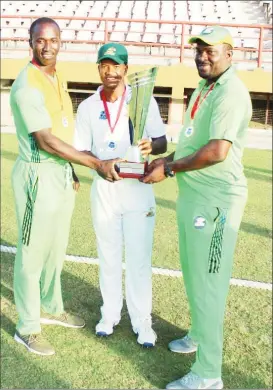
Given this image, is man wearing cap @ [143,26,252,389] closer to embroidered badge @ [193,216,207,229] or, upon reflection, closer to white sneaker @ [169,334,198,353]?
embroidered badge @ [193,216,207,229]

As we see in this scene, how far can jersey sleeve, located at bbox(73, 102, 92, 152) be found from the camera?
330cm

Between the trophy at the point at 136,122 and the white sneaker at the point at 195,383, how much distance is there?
3.82 ft

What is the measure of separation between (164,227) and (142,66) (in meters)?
7.84

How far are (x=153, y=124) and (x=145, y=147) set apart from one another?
8.3 inches

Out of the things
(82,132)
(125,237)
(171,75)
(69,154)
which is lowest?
(125,237)

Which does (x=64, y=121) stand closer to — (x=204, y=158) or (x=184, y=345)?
(x=204, y=158)

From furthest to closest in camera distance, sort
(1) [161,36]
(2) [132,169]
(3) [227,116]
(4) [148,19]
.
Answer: (1) [161,36]
(4) [148,19]
(2) [132,169]
(3) [227,116]

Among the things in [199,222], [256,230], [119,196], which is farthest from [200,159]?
[256,230]

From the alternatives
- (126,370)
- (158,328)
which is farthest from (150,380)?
(158,328)

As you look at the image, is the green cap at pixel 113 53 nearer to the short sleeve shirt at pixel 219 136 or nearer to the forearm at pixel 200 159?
the short sleeve shirt at pixel 219 136

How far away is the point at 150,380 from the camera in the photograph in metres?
3.13

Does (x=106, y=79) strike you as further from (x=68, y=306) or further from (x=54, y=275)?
(x=68, y=306)

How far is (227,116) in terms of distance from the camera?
255 centimetres

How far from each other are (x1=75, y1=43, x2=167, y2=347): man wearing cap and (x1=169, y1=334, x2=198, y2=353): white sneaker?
5.2 inches
